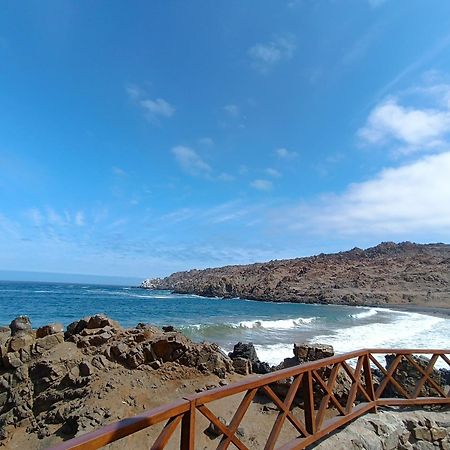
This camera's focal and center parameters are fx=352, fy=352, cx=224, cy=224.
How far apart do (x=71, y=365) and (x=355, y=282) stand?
99.5 meters

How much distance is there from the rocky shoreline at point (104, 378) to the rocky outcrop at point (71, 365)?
3cm

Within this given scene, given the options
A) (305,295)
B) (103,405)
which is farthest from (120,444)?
(305,295)

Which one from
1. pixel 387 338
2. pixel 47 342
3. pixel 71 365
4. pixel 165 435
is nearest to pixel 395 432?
pixel 165 435

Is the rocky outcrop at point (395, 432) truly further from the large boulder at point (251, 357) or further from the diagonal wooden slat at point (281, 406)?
the large boulder at point (251, 357)

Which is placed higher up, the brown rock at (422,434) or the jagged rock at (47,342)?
the jagged rock at (47,342)

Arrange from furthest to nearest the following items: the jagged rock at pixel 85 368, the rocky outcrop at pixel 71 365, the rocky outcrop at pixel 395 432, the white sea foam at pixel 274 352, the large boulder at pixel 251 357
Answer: the white sea foam at pixel 274 352, the large boulder at pixel 251 357, the jagged rock at pixel 85 368, the rocky outcrop at pixel 71 365, the rocky outcrop at pixel 395 432

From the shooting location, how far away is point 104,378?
965 cm

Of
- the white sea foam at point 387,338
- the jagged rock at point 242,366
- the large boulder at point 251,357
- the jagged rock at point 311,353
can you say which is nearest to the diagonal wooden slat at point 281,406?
the jagged rock at point 311,353

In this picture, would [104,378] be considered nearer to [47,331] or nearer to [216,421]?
[47,331]

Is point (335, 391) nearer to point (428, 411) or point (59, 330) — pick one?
point (428, 411)

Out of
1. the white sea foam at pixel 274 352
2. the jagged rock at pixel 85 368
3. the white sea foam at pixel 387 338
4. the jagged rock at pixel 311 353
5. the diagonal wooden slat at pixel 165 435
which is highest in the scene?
the diagonal wooden slat at pixel 165 435

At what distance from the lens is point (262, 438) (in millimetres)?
8148

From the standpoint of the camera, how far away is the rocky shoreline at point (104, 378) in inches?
330

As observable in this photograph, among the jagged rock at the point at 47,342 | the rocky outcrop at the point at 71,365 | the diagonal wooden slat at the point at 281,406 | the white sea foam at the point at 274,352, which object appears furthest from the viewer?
the white sea foam at the point at 274,352
